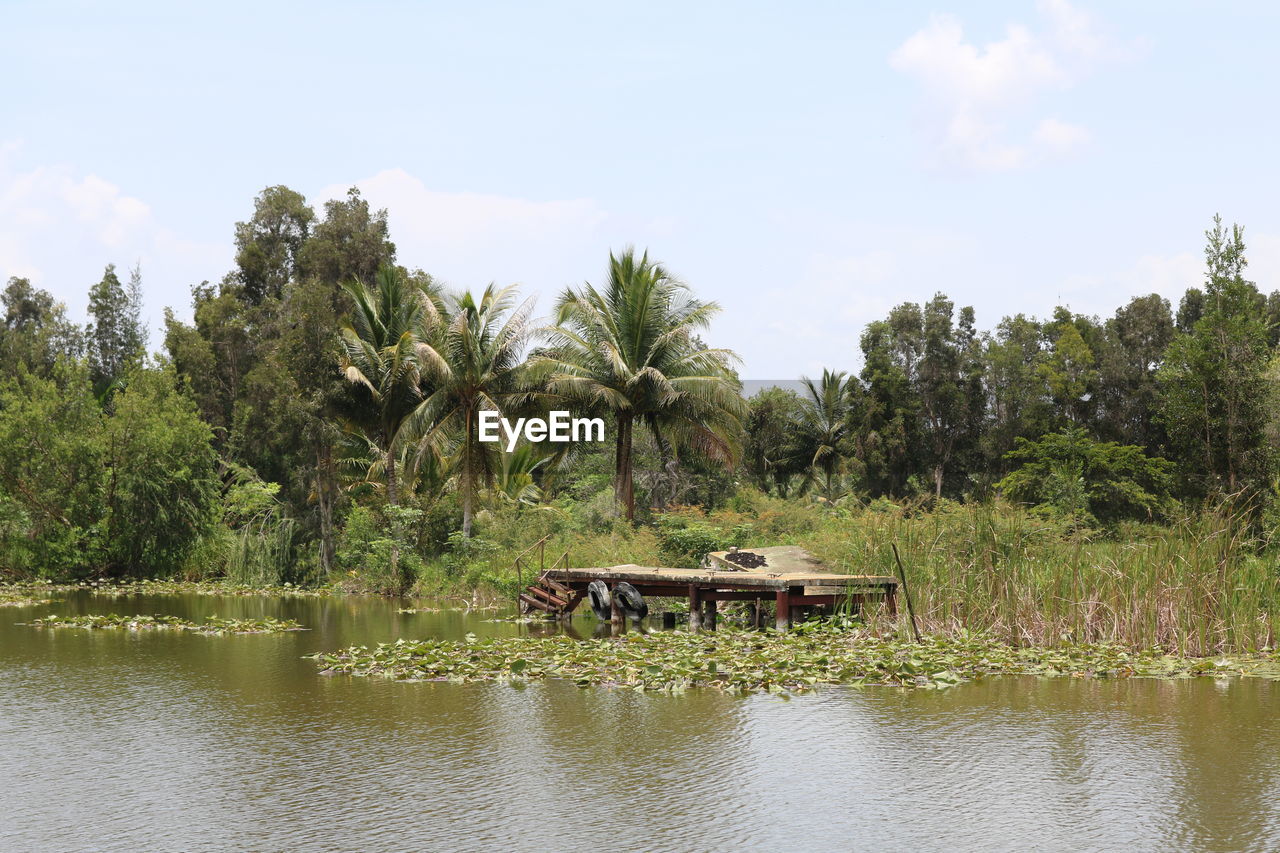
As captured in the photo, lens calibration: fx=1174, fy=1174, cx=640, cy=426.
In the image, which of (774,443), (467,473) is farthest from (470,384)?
(774,443)

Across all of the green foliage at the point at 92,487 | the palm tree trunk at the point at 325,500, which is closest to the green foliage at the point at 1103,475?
the palm tree trunk at the point at 325,500

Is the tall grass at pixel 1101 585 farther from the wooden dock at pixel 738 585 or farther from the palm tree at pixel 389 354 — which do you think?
the palm tree at pixel 389 354

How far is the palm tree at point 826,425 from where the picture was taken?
53.9 meters

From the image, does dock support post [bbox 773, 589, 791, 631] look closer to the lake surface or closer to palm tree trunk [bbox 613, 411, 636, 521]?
the lake surface

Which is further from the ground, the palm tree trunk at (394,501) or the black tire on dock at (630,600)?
the palm tree trunk at (394,501)

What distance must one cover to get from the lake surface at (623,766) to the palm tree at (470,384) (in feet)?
58.9

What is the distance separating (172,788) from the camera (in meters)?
8.63

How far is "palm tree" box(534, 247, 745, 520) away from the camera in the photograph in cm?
3103

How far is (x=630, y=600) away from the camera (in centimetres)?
2064

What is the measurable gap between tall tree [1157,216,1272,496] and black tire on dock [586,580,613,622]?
14.5 metres

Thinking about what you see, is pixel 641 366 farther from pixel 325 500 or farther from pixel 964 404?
pixel 964 404

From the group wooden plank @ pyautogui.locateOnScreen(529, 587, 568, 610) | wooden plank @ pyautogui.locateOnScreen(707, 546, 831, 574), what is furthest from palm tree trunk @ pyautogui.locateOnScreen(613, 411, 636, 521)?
wooden plank @ pyautogui.locateOnScreen(707, 546, 831, 574)

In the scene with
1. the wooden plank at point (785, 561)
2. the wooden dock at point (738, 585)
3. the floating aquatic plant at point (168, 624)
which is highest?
the wooden plank at point (785, 561)

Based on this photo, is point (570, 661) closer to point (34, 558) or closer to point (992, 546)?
point (992, 546)
